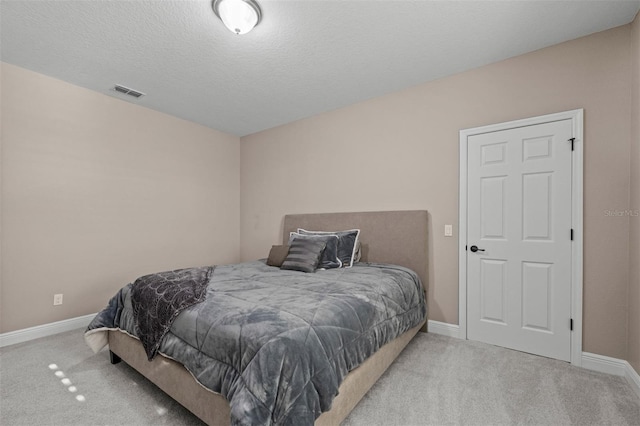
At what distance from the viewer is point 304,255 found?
288cm

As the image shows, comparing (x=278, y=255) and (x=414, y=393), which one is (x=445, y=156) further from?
(x=414, y=393)

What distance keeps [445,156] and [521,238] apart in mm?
1030

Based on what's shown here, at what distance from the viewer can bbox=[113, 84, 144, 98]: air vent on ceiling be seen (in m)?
3.08

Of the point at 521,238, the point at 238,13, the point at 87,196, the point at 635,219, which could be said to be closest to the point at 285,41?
the point at 238,13

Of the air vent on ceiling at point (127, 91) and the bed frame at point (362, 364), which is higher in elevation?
the air vent on ceiling at point (127, 91)

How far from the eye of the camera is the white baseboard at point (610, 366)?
199 cm

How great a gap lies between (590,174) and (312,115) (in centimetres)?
300

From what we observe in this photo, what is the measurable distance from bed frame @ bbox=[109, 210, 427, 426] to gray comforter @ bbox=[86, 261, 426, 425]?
87 mm

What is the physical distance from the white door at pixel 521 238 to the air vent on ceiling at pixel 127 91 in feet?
11.9

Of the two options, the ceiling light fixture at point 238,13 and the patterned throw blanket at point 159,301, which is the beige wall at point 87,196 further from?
the ceiling light fixture at point 238,13

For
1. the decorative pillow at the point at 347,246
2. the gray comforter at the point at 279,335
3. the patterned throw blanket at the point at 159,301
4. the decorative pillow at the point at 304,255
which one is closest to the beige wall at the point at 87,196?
the gray comforter at the point at 279,335

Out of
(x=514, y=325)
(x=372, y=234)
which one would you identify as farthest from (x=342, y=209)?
(x=514, y=325)

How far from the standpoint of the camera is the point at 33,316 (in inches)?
110

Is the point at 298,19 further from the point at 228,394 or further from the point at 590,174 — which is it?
the point at 590,174
